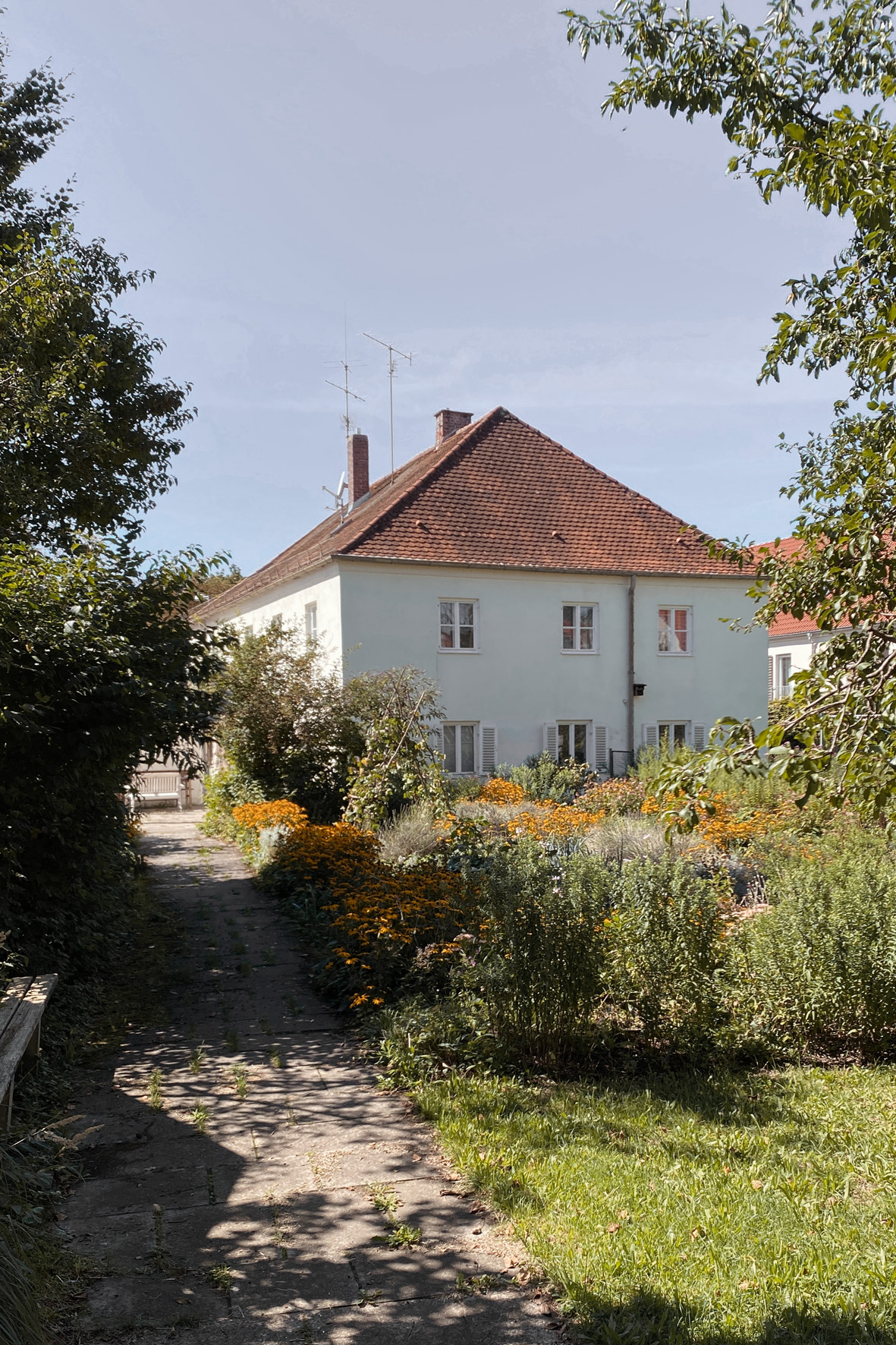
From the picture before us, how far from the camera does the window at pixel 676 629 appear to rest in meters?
24.2

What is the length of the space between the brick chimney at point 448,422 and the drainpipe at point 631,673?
752 centimetres

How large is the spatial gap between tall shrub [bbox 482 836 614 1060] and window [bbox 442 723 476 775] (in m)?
14.9

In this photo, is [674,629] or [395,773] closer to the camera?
[395,773]

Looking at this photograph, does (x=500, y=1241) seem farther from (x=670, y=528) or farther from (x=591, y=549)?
(x=670, y=528)

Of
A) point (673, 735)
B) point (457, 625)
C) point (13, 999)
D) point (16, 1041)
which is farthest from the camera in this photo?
point (673, 735)

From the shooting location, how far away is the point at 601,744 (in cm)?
2297

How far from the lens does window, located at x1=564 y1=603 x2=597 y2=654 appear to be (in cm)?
2309

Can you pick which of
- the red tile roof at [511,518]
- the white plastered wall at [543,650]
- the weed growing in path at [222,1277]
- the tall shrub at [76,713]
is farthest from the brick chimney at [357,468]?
the weed growing in path at [222,1277]

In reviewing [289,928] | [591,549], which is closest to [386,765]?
[289,928]

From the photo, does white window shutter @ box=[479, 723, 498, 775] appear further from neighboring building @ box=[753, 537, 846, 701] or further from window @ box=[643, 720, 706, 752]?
neighboring building @ box=[753, 537, 846, 701]

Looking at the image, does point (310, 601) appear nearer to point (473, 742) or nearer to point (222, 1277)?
point (473, 742)

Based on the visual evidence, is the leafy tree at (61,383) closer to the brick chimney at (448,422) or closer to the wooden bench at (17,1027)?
the wooden bench at (17,1027)

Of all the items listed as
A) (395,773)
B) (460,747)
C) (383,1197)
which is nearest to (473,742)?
(460,747)

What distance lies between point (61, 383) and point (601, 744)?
16.0 m
